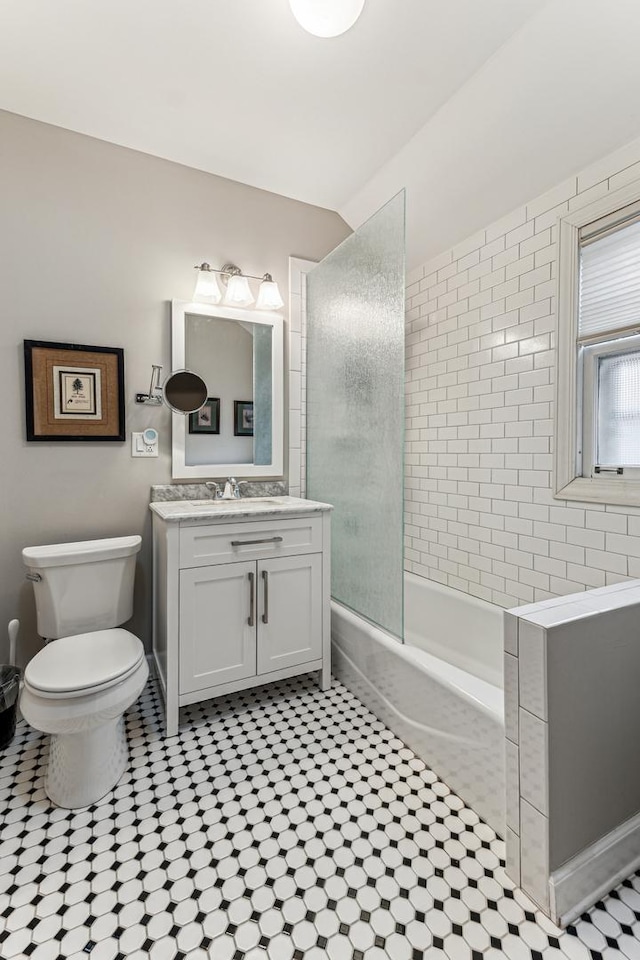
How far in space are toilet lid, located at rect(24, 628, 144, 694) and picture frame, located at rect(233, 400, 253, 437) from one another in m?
1.20

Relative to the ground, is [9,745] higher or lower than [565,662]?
lower

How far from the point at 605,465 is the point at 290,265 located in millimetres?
2002

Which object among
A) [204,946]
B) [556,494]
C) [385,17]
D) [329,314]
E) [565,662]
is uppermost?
[385,17]

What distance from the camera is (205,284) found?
2.30 m

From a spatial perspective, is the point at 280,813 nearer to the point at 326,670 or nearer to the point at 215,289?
the point at 326,670

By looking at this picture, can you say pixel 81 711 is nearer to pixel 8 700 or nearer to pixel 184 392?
pixel 8 700

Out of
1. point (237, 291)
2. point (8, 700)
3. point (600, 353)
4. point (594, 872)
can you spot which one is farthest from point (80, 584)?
point (600, 353)

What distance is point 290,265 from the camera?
2.62 metres

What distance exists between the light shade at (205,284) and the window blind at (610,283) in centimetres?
172

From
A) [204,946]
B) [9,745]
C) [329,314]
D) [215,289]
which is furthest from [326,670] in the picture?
[215,289]

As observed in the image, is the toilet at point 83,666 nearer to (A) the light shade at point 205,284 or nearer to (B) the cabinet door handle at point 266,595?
(B) the cabinet door handle at point 266,595

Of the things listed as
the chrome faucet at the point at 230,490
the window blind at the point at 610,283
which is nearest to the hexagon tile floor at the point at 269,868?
the chrome faucet at the point at 230,490

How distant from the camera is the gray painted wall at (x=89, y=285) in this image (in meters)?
1.98

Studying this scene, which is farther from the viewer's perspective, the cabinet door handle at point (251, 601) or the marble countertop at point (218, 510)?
the cabinet door handle at point (251, 601)
